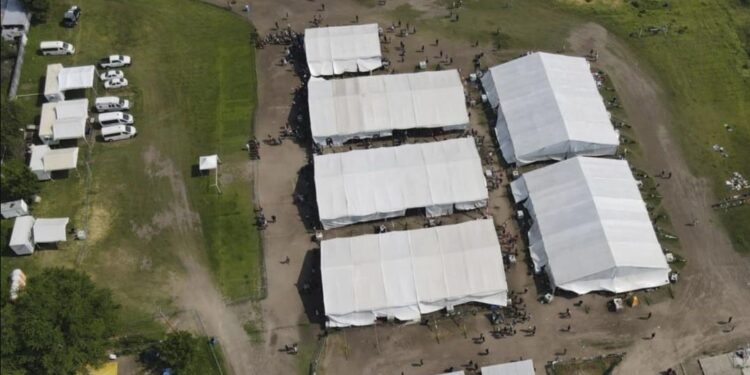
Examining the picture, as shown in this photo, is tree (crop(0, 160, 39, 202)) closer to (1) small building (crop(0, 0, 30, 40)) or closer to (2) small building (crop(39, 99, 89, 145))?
(2) small building (crop(39, 99, 89, 145))

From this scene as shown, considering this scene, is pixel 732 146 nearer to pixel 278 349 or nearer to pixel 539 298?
pixel 539 298

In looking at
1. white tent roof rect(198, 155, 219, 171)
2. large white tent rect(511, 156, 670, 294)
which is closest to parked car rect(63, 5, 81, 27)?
white tent roof rect(198, 155, 219, 171)

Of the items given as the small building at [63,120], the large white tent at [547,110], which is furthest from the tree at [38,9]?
the large white tent at [547,110]

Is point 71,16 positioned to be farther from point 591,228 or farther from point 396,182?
point 591,228

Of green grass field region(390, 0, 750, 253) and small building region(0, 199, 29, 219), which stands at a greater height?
green grass field region(390, 0, 750, 253)

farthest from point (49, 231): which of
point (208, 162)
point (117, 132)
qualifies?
point (208, 162)

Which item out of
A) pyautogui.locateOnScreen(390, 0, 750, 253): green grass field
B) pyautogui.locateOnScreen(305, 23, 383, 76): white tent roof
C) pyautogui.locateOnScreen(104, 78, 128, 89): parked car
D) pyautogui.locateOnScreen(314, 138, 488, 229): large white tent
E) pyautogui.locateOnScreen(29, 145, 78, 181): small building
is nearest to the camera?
pyautogui.locateOnScreen(314, 138, 488, 229): large white tent
